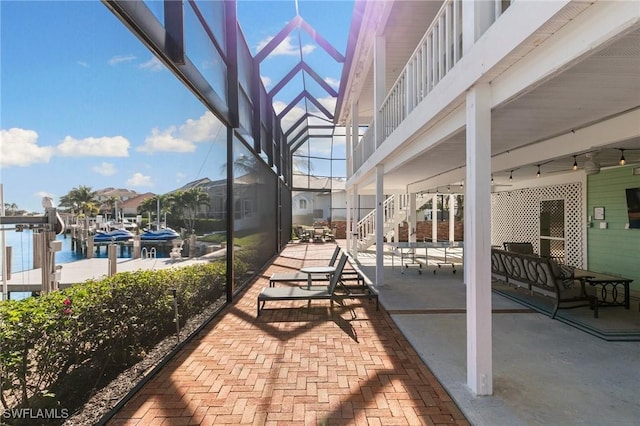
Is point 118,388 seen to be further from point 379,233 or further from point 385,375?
point 379,233

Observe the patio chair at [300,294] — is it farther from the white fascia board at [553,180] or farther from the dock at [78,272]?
the white fascia board at [553,180]

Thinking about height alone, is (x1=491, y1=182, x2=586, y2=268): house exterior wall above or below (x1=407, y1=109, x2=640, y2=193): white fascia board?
below

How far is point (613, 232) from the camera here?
7.43 metres

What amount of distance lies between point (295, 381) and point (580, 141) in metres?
4.58

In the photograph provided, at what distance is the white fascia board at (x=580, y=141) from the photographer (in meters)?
3.73

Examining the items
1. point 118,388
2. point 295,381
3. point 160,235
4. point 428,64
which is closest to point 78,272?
point 160,235

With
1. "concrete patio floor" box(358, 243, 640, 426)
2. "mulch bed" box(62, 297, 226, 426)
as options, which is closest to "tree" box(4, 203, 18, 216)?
"mulch bed" box(62, 297, 226, 426)

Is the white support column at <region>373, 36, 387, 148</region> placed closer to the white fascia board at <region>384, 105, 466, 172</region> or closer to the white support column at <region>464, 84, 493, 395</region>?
the white fascia board at <region>384, 105, 466, 172</region>

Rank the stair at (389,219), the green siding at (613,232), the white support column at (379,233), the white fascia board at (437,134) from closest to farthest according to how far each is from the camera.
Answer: the white fascia board at (437,134)
the green siding at (613,232)
the white support column at (379,233)
the stair at (389,219)

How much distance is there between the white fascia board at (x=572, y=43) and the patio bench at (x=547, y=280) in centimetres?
362

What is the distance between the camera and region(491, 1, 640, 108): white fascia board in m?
1.66

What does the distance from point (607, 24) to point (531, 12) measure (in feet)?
1.52

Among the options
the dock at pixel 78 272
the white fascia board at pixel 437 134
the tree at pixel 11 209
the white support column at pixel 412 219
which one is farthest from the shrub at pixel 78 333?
the white support column at pixel 412 219

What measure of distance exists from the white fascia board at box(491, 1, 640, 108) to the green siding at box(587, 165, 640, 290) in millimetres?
6527
